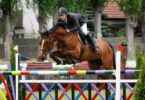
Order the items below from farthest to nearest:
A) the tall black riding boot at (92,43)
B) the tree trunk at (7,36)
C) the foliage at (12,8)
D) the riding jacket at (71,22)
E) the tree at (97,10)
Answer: the tree at (97,10)
the tree trunk at (7,36)
the foliage at (12,8)
the tall black riding boot at (92,43)
the riding jacket at (71,22)

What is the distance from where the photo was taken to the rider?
12815 millimetres

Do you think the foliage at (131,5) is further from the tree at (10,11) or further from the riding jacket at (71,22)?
the riding jacket at (71,22)

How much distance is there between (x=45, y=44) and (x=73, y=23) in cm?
91

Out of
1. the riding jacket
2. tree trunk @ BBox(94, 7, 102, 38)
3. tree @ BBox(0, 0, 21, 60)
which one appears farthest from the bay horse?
tree trunk @ BBox(94, 7, 102, 38)

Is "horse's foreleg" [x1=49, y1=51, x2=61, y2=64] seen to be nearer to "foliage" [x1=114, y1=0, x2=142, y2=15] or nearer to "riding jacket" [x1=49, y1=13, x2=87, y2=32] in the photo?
"riding jacket" [x1=49, y1=13, x2=87, y2=32]

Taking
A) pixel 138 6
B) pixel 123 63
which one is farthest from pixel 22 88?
pixel 138 6

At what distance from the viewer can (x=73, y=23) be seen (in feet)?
43.3

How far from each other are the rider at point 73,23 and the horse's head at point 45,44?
0.22 meters

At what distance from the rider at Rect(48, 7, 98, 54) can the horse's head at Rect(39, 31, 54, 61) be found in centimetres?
22

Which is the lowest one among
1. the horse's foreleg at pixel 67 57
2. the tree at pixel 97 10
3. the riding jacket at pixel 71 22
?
the tree at pixel 97 10

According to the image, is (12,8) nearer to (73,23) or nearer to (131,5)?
(131,5)

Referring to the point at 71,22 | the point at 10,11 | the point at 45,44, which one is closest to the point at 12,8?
the point at 10,11

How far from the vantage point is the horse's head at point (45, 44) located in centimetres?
1261

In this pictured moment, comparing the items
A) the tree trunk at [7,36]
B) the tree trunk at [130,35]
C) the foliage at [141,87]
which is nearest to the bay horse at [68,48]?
the foliage at [141,87]
